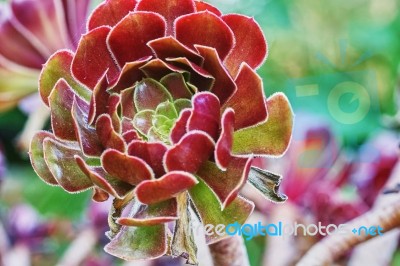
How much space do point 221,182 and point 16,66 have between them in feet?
0.83

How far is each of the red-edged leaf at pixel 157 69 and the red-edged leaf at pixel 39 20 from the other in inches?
6.5

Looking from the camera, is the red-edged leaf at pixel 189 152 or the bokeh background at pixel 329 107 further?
the bokeh background at pixel 329 107

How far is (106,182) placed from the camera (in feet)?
1.07

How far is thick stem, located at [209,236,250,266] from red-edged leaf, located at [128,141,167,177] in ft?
0.43

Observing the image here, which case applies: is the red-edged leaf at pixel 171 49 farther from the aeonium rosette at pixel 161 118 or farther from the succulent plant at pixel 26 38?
the succulent plant at pixel 26 38

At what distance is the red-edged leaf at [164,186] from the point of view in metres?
0.32

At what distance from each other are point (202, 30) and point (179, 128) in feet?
0.22

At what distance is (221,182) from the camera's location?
0.34 metres

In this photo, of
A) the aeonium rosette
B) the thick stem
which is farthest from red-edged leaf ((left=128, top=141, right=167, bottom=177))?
the thick stem

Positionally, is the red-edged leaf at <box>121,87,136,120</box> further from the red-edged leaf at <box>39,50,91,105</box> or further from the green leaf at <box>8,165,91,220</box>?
the green leaf at <box>8,165,91,220</box>

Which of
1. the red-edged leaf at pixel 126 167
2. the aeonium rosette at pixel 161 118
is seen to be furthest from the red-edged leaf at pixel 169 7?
the red-edged leaf at pixel 126 167

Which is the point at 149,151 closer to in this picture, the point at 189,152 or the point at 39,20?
the point at 189,152

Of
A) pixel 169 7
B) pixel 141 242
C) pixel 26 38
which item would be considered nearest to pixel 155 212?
pixel 141 242

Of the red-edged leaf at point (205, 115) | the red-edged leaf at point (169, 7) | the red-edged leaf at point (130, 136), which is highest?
the red-edged leaf at point (169, 7)
